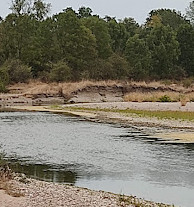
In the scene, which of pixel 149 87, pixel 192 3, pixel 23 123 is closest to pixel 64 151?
pixel 23 123

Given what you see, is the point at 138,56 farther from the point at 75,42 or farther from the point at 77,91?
the point at 77,91

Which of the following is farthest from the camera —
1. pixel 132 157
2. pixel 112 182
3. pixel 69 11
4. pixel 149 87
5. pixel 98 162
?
pixel 69 11

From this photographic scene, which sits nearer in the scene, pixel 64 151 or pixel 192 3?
pixel 64 151

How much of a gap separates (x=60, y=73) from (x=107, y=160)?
186 feet

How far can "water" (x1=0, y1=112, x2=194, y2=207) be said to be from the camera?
16500 mm

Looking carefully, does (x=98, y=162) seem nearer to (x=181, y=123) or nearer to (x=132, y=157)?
(x=132, y=157)

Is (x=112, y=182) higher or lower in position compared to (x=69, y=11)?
lower

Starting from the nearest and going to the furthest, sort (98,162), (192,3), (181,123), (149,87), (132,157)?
1. (98,162)
2. (132,157)
3. (181,123)
4. (149,87)
5. (192,3)

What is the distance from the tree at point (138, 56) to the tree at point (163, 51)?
135 inches

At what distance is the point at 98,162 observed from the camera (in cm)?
2105

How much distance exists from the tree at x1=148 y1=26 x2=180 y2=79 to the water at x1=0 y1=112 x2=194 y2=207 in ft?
190

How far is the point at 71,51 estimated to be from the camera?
8281cm

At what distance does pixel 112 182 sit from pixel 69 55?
218 feet

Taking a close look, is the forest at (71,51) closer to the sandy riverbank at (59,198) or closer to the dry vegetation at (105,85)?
the dry vegetation at (105,85)
